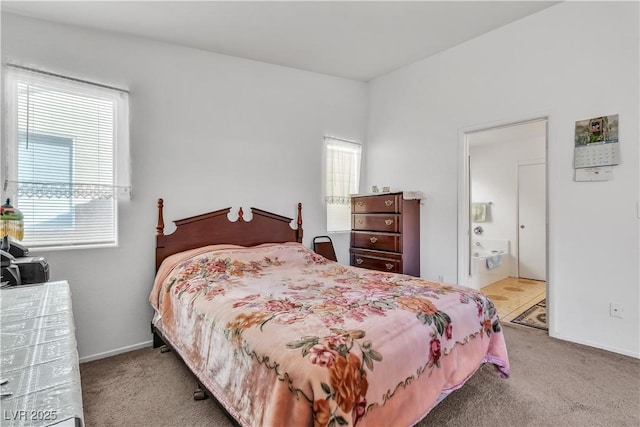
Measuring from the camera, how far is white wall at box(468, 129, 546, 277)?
5.38 m

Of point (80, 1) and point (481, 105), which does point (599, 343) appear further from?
point (80, 1)

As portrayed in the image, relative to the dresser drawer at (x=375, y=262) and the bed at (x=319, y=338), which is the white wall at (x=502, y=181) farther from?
the bed at (x=319, y=338)

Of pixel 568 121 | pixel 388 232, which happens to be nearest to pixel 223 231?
pixel 388 232

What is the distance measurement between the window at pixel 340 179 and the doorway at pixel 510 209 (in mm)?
1878

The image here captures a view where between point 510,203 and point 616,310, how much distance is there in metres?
3.31

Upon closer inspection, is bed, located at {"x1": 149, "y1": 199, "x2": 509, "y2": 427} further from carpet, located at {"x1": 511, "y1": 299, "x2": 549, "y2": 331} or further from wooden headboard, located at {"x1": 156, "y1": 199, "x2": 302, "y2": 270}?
carpet, located at {"x1": 511, "y1": 299, "x2": 549, "y2": 331}

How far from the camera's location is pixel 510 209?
5.55m

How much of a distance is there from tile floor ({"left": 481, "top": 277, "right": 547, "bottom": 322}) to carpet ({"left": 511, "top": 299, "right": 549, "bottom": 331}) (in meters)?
0.06

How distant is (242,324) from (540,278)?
5.35m

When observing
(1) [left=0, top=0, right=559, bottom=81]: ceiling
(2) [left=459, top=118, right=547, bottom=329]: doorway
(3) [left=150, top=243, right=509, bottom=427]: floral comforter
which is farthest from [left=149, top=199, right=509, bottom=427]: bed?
(2) [left=459, top=118, right=547, bottom=329]: doorway

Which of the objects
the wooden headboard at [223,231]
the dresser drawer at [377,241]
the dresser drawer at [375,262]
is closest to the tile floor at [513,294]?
the dresser drawer at [375,262]

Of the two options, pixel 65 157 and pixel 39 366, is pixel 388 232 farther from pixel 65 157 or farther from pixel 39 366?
pixel 39 366

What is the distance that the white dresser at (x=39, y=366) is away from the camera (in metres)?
0.57

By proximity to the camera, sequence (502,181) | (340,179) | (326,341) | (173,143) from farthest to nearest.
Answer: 1. (502,181)
2. (340,179)
3. (173,143)
4. (326,341)
